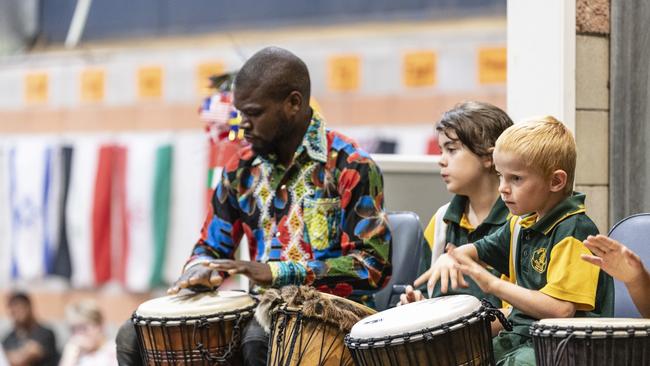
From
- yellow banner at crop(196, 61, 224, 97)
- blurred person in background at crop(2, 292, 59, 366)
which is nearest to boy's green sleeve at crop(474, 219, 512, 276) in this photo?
yellow banner at crop(196, 61, 224, 97)

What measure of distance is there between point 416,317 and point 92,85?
6.99 metres

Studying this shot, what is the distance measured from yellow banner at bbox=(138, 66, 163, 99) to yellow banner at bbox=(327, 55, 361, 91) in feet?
5.32

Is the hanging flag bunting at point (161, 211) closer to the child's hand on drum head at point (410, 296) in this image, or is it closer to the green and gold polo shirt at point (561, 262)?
the child's hand on drum head at point (410, 296)

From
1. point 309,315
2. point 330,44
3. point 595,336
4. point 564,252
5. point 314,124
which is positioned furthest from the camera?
point 330,44

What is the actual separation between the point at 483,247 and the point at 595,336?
2.38 ft

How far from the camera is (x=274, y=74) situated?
12.3 ft

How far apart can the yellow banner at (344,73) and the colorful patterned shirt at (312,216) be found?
439cm

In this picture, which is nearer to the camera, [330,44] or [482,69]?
[482,69]

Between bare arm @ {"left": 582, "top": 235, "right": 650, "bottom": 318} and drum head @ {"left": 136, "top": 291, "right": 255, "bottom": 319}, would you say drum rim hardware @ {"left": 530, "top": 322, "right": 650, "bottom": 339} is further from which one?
drum head @ {"left": 136, "top": 291, "right": 255, "bottom": 319}

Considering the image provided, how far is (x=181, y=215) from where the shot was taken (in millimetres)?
8672

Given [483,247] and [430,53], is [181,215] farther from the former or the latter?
[483,247]

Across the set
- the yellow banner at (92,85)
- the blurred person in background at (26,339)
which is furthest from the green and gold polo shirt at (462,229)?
the yellow banner at (92,85)

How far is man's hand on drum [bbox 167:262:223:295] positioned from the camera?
3598mm

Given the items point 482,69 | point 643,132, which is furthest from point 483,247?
point 482,69
